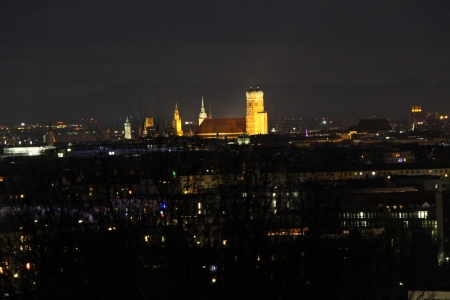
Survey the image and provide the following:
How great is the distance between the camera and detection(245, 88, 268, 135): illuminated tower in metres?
139

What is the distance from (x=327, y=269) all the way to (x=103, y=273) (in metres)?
3.13

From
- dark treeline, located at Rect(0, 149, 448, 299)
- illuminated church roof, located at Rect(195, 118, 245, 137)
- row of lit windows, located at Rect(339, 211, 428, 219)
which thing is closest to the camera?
Answer: dark treeline, located at Rect(0, 149, 448, 299)

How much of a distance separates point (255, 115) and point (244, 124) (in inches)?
86.3

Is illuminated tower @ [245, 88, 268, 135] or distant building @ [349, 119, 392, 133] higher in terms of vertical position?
illuminated tower @ [245, 88, 268, 135]

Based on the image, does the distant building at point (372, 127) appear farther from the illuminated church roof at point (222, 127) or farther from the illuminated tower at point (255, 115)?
the illuminated church roof at point (222, 127)

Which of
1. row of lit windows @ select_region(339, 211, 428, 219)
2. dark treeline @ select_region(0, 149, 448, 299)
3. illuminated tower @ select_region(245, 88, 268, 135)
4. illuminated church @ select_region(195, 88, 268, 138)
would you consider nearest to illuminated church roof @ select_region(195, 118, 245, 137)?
illuminated church @ select_region(195, 88, 268, 138)

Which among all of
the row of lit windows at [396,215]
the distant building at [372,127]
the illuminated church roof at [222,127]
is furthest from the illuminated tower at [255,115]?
the row of lit windows at [396,215]

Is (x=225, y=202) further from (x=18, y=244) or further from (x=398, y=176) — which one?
(x=398, y=176)

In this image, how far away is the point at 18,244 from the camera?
15.1 metres

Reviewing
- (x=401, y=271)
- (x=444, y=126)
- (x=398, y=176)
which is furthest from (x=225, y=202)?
(x=444, y=126)

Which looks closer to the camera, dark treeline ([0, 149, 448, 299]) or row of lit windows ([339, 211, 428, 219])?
dark treeline ([0, 149, 448, 299])

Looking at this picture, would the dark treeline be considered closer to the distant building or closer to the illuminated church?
the illuminated church

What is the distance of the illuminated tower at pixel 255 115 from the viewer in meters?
139

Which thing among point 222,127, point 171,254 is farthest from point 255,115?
point 171,254
